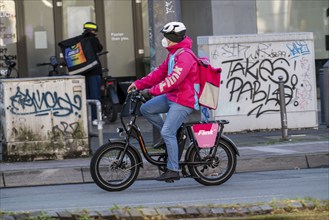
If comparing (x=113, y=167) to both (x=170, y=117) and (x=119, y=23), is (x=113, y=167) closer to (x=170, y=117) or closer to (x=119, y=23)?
(x=170, y=117)

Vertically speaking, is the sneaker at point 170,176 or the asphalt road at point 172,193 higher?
the sneaker at point 170,176

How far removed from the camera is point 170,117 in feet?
30.8

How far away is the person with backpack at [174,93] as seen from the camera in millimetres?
9281

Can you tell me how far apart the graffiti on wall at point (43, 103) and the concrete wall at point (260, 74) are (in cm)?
322

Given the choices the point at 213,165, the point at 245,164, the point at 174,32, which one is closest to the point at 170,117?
the point at 213,165

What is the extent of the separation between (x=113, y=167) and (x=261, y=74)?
5.79 meters

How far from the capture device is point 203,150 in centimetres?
972

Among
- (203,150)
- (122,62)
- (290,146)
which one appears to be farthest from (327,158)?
(122,62)

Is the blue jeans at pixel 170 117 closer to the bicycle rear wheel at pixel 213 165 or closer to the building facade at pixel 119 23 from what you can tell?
the bicycle rear wheel at pixel 213 165

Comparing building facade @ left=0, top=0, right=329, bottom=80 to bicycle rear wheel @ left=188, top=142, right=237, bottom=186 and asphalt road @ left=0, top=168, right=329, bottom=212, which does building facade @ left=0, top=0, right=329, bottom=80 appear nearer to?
asphalt road @ left=0, top=168, right=329, bottom=212

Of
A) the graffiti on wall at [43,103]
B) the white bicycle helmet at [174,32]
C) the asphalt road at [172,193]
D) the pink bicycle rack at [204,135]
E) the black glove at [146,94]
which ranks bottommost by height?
the asphalt road at [172,193]

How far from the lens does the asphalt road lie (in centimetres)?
862

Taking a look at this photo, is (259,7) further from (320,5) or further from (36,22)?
(36,22)

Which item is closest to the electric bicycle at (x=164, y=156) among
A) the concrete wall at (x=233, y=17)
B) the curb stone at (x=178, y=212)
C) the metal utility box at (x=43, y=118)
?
the metal utility box at (x=43, y=118)
